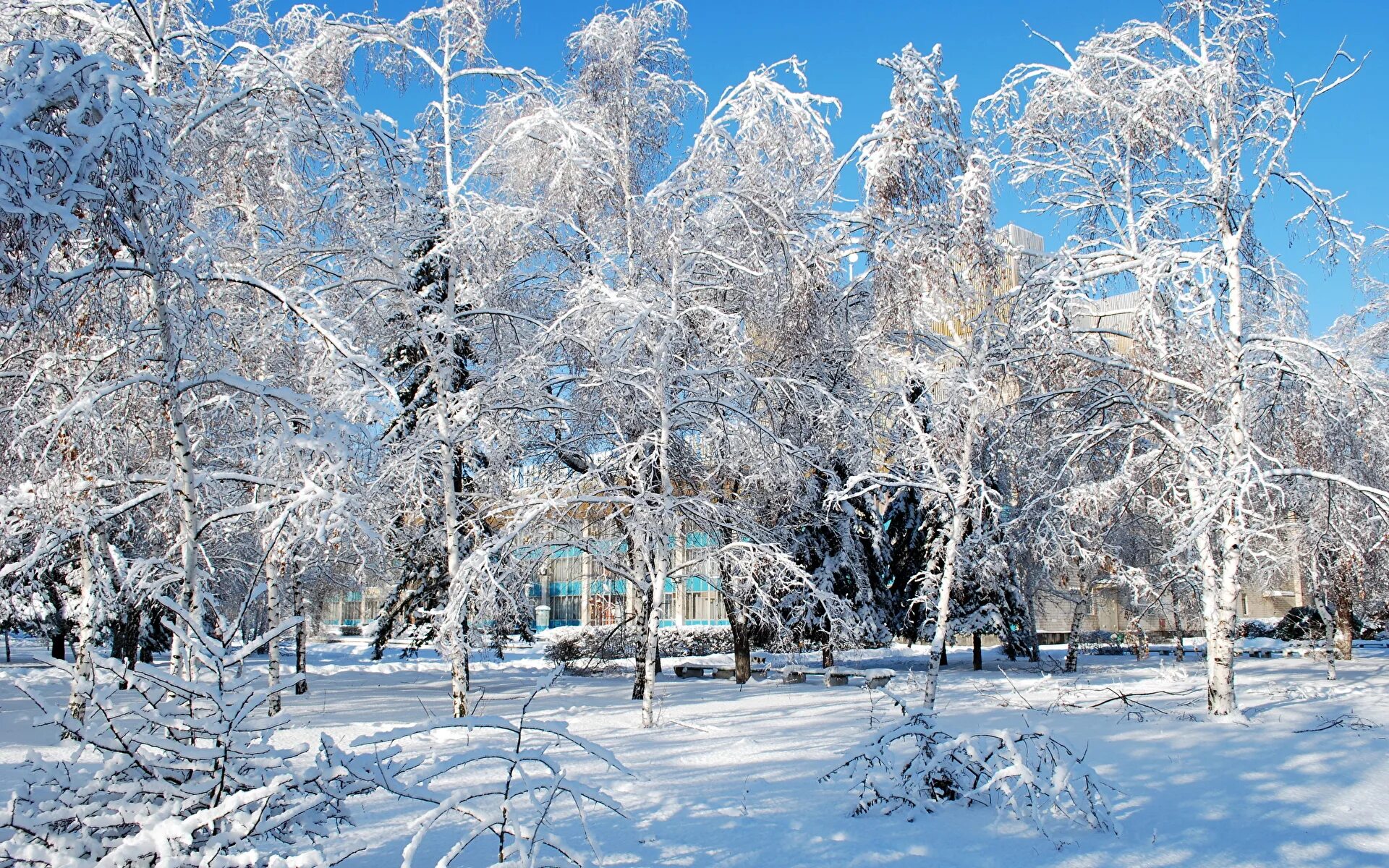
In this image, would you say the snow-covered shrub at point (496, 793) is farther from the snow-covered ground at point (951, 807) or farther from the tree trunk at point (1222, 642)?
the tree trunk at point (1222, 642)

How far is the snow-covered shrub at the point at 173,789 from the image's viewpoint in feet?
11.8

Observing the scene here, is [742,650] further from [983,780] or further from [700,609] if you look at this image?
[700,609]

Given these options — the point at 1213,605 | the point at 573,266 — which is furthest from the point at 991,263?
the point at 573,266

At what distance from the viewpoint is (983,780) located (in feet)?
23.7

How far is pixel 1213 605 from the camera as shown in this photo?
12625 millimetres

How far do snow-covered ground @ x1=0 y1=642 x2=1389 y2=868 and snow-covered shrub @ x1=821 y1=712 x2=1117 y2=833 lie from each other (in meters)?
0.14

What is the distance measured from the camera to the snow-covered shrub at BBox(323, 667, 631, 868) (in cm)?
404

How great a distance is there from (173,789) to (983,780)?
5.56m

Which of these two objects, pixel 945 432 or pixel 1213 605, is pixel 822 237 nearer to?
pixel 945 432

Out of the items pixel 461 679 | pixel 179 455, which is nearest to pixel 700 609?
pixel 461 679

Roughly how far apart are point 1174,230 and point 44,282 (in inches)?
529

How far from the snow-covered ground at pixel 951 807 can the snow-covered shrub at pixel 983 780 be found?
136 mm

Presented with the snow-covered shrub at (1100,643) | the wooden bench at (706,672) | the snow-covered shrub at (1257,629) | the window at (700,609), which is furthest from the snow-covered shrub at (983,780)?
the window at (700,609)

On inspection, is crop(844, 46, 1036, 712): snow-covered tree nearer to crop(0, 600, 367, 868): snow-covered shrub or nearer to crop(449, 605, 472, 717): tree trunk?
crop(449, 605, 472, 717): tree trunk
